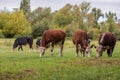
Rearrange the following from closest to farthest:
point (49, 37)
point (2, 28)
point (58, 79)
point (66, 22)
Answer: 1. point (58, 79)
2. point (49, 37)
3. point (2, 28)
4. point (66, 22)

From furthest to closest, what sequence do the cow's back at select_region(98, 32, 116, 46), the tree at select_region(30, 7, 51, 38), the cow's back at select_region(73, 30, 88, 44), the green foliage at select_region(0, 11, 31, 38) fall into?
the tree at select_region(30, 7, 51, 38) < the green foliage at select_region(0, 11, 31, 38) < the cow's back at select_region(73, 30, 88, 44) < the cow's back at select_region(98, 32, 116, 46)

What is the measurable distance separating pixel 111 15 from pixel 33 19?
32.0 m

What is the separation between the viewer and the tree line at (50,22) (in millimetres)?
105375

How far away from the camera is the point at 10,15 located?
108750 mm

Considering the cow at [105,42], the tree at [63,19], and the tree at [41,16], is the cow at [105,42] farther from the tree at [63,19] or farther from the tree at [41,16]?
the tree at [63,19]

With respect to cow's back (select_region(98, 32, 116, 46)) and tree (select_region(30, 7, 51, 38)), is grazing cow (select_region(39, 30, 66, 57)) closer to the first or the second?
cow's back (select_region(98, 32, 116, 46))

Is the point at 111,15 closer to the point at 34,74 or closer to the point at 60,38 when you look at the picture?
the point at 60,38

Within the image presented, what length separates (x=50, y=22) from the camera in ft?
396

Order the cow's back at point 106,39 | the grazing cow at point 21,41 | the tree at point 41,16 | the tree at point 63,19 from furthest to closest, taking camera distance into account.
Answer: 1. the tree at point 41,16
2. the tree at point 63,19
3. the grazing cow at point 21,41
4. the cow's back at point 106,39

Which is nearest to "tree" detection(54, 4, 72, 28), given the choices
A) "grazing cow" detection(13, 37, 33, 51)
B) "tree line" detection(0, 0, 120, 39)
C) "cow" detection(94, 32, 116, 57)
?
"tree line" detection(0, 0, 120, 39)

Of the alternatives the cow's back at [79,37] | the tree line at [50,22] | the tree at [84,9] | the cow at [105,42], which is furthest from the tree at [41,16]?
the cow at [105,42]

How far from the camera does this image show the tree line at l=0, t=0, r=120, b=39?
10538 centimetres

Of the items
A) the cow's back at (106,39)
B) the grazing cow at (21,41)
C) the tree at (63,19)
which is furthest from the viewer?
the tree at (63,19)

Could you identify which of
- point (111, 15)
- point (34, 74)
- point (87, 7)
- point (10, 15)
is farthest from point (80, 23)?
point (34, 74)
